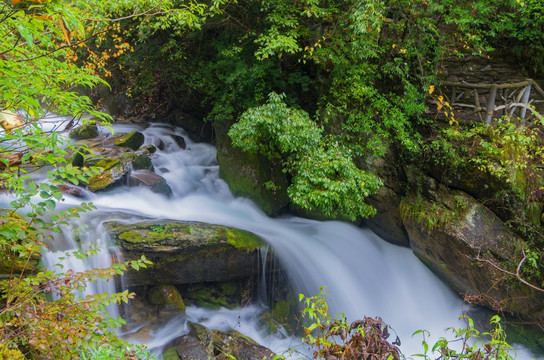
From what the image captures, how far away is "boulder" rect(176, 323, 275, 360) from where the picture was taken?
481 cm

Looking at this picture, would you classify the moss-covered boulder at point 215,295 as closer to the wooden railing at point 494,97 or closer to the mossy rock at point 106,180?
the mossy rock at point 106,180

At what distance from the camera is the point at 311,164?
588 centimetres

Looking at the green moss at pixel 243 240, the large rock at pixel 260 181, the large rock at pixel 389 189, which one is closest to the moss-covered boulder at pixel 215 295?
the green moss at pixel 243 240

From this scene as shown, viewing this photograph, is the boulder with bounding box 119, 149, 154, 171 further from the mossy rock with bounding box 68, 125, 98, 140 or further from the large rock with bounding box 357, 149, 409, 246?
the large rock with bounding box 357, 149, 409, 246

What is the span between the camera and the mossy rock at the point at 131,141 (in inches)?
370

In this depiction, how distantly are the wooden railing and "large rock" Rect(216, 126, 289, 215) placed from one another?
4102 mm

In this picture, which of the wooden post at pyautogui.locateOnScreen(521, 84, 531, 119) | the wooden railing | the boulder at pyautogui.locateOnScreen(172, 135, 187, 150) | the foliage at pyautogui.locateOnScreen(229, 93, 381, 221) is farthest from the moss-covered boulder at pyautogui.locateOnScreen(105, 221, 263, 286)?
the wooden post at pyautogui.locateOnScreen(521, 84, 531, 119)

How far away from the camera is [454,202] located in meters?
6.33

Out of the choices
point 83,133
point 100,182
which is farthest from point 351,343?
point 83,133

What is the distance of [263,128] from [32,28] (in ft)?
13.4

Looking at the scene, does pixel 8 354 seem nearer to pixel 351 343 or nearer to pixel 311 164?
pixel 351 343

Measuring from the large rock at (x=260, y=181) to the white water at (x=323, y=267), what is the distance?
24 cm

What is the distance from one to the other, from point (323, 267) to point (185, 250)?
2722 millimetres

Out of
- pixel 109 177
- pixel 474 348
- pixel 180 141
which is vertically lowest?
pixel 109 177
